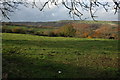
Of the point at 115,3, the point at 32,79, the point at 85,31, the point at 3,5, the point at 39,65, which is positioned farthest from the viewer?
the point at 85,31

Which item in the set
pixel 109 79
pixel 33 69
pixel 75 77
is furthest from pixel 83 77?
pixel 33 69

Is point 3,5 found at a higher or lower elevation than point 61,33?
higher

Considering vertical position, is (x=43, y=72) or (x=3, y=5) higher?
(x=3, y=5)

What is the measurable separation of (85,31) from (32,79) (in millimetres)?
53025

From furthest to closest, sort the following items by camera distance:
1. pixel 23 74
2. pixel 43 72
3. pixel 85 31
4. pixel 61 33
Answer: pixel 85 31, pixel 61 33, pixel 43 72, pixel 23 74

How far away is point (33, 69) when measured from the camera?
10.2m

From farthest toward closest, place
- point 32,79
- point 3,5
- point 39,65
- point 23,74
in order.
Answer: point 39,65 < point 23,74 < point 32,79 < point 3,5

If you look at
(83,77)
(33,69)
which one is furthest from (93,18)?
(33,69)

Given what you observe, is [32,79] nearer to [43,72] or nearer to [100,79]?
[43,72]

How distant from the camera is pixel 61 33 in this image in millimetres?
54000

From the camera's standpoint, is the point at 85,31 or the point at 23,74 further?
the point at 85,31

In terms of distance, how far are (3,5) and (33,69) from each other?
12.4 ft

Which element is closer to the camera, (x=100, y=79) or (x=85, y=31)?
(x=100, y=79)

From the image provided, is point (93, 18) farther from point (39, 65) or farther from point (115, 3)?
point (39, 65)
